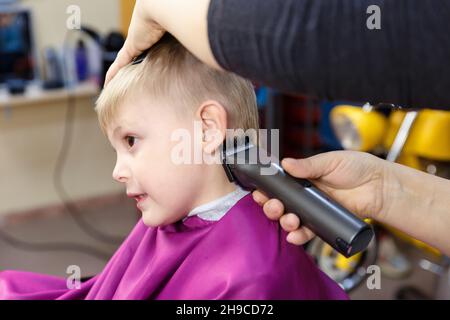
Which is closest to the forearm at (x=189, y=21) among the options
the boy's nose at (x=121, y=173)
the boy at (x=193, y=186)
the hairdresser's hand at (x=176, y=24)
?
the hairdresser's hand at (x=176, y=24)

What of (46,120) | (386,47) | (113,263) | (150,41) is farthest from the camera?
(46,120)

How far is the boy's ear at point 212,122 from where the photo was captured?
79 centimetres

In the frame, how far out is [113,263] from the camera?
3.26 feet

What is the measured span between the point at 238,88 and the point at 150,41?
0.18 m

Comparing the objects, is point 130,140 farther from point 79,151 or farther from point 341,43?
point 79,151

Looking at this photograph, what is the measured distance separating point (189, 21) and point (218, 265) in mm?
405

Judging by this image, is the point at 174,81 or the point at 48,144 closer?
the point at 174,81

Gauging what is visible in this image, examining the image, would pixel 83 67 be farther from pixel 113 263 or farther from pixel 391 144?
A: pixel 113 263

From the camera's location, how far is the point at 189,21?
1.74 ft

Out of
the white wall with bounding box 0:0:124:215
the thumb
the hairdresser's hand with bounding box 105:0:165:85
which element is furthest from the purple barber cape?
the white wall with bounding box 0:0:124:215

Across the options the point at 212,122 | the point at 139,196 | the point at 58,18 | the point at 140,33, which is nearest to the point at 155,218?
the point at 139,196

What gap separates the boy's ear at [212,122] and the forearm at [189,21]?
222mm

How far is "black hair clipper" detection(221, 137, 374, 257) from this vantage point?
0.62 metres
